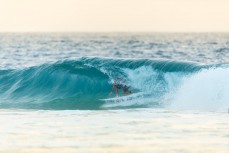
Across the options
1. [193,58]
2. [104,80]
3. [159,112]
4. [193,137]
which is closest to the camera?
[193,137]

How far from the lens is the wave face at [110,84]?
21.3m

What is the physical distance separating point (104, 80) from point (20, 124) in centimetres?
894

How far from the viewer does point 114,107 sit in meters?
20.9

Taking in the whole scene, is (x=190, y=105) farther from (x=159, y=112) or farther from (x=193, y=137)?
(x=193, y=137)

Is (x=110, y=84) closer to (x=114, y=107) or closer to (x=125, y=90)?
(x=125, y=90)

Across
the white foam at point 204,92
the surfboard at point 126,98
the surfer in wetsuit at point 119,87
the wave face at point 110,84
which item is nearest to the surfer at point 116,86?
the surfer in wetsuit at point 119,87

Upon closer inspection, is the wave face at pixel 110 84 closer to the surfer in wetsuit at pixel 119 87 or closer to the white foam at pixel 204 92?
the white foam at pixel 204 92

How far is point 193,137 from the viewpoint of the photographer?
14906 millimetres

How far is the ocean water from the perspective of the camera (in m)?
14.4

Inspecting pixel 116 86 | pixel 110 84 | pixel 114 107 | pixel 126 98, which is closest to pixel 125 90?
pixel 116 86

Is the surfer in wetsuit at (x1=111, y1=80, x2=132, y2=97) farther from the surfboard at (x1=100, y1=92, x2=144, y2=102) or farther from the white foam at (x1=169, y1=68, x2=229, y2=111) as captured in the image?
the white foam at (x1=169, y1=68, x2=229, y2=111)

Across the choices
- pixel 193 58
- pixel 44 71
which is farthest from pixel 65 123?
pixel 193 58

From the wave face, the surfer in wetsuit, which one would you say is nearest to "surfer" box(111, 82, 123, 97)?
the surfer in wetsuit

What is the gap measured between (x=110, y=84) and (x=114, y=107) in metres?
3.96
